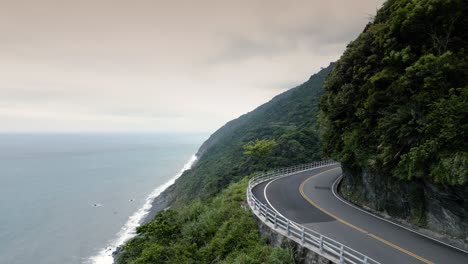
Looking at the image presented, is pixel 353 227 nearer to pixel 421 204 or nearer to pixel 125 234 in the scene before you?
pixel 421 204

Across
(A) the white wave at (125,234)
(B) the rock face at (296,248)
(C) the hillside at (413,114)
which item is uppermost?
(C) the hillside at (413,114)

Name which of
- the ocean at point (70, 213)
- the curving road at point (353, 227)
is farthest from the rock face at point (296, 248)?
the ocean at point (70, 213)

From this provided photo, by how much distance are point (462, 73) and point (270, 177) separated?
66.2 feet

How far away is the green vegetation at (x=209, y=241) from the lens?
1335 centimetres

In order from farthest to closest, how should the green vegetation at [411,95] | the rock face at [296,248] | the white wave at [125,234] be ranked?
Answer: the white wave at [125,234], the green vegetation at [411,95], the rock face at [296,248]

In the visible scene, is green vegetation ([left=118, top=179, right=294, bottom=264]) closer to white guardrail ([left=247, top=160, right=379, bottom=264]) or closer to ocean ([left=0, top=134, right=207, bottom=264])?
white guardrail ([left=247, top=160, right=379, bottom=264])

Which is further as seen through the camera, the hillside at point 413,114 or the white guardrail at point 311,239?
the hillside at point 413,114

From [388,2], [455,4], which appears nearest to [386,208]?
[455,4]

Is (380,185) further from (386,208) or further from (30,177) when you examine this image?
(30,177)

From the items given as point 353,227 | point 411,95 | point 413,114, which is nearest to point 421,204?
point 353,227

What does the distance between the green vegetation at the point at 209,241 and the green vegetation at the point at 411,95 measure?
7106 mm

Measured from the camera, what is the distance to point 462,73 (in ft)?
40.0

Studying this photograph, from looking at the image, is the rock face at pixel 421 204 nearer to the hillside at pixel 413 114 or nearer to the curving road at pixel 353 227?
the hillside at pixel 413 114

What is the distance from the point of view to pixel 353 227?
13758mm
